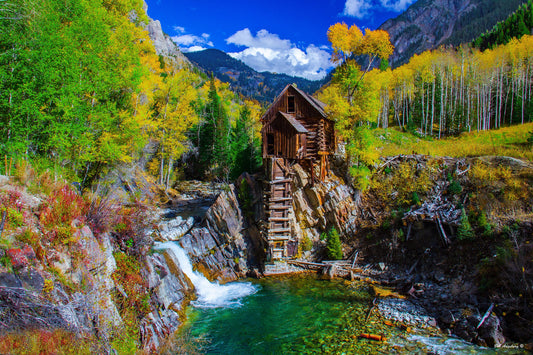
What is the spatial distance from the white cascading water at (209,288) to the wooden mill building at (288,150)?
12.9ft

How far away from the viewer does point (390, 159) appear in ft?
81.0

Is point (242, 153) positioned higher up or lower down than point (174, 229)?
higher up

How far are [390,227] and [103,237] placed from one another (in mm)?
18536

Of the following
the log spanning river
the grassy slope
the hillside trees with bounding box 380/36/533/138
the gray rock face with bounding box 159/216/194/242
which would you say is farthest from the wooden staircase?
the hillside trees with bounding box 380/36/533/138

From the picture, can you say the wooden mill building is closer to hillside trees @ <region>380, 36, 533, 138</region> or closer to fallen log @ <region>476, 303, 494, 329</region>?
fallen log @ <region>476, 303, 494, 329</region>

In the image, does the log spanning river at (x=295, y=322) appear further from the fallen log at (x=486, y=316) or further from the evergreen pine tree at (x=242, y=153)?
the evergreen pine tree at (x=242, y=153)

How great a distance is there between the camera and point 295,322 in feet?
48.1

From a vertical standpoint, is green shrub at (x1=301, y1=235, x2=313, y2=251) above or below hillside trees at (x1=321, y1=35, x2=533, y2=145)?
below

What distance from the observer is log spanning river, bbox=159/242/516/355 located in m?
12.3

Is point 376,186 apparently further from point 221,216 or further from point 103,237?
point 103,237

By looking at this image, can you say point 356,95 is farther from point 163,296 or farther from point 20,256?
point 20,256

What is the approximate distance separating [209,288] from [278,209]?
25.5ft

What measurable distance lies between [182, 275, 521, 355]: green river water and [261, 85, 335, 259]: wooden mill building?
4913mm

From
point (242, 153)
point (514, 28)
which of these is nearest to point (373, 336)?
point (242, 153)
